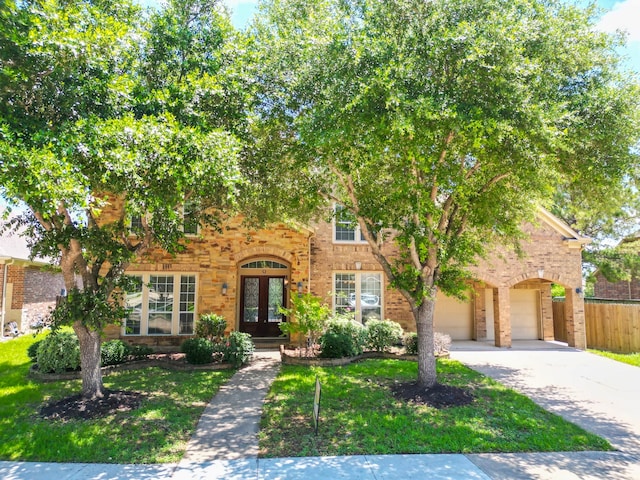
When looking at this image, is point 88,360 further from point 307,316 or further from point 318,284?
point 318,284

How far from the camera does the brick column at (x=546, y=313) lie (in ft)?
61.9

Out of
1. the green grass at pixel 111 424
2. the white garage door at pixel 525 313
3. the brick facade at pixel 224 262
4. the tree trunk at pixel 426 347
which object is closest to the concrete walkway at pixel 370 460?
the green grass at pixel 111 424

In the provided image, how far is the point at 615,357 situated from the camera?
14430 mm

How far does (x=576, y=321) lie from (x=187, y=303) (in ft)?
48.3

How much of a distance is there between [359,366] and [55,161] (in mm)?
9108

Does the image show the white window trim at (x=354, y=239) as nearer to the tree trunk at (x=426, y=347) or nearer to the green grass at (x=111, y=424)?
the tree trunk at (x=426, y=347)

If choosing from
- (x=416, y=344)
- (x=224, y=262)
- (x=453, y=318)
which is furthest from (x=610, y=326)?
(x=224, y=262)

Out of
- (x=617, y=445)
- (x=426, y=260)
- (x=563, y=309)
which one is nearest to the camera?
(x=617, y=445)

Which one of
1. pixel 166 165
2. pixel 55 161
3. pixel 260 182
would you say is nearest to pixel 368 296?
pixel 260 182

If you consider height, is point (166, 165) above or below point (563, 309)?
above

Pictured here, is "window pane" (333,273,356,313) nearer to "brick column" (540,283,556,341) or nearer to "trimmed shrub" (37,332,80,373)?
"trimmed shrub" (37,332,80,373)

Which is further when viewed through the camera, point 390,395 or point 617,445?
point 390,395

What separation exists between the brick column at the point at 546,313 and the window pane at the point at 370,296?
322 inches

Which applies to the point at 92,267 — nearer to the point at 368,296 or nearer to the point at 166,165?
the point at 166,165
